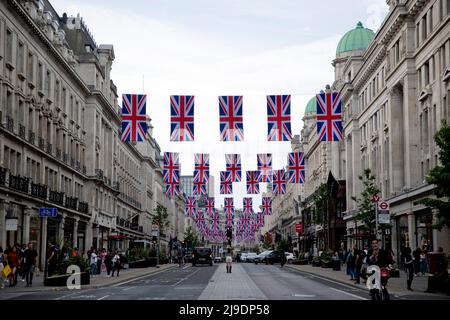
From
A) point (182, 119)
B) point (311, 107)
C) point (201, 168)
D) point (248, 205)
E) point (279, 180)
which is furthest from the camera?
point (311, 107)

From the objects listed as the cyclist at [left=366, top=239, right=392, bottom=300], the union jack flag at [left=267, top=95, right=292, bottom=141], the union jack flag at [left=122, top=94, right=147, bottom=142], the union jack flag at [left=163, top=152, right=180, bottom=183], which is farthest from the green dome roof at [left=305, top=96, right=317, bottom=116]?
the cyclist at [left=366, top=239, right=392, bottom=300]

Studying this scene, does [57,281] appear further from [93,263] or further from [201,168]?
[201,168]

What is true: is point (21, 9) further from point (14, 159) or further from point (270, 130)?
point (270, 130)

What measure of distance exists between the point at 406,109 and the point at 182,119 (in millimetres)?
23349

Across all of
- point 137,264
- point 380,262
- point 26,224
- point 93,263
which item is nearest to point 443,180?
point 380,262

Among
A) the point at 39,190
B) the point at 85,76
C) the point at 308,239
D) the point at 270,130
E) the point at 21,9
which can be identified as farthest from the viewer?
the point at 308,239

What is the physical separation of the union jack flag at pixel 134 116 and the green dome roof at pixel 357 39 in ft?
184

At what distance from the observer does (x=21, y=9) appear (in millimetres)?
45562

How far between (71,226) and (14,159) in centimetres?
2046

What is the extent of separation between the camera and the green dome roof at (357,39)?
296 feet

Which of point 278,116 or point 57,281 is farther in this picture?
point 278,116

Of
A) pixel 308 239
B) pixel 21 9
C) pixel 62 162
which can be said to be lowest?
pixel 308 239

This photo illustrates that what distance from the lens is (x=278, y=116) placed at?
3684 centimetres

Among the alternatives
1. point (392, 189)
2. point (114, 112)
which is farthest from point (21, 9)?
point (114, 112)
